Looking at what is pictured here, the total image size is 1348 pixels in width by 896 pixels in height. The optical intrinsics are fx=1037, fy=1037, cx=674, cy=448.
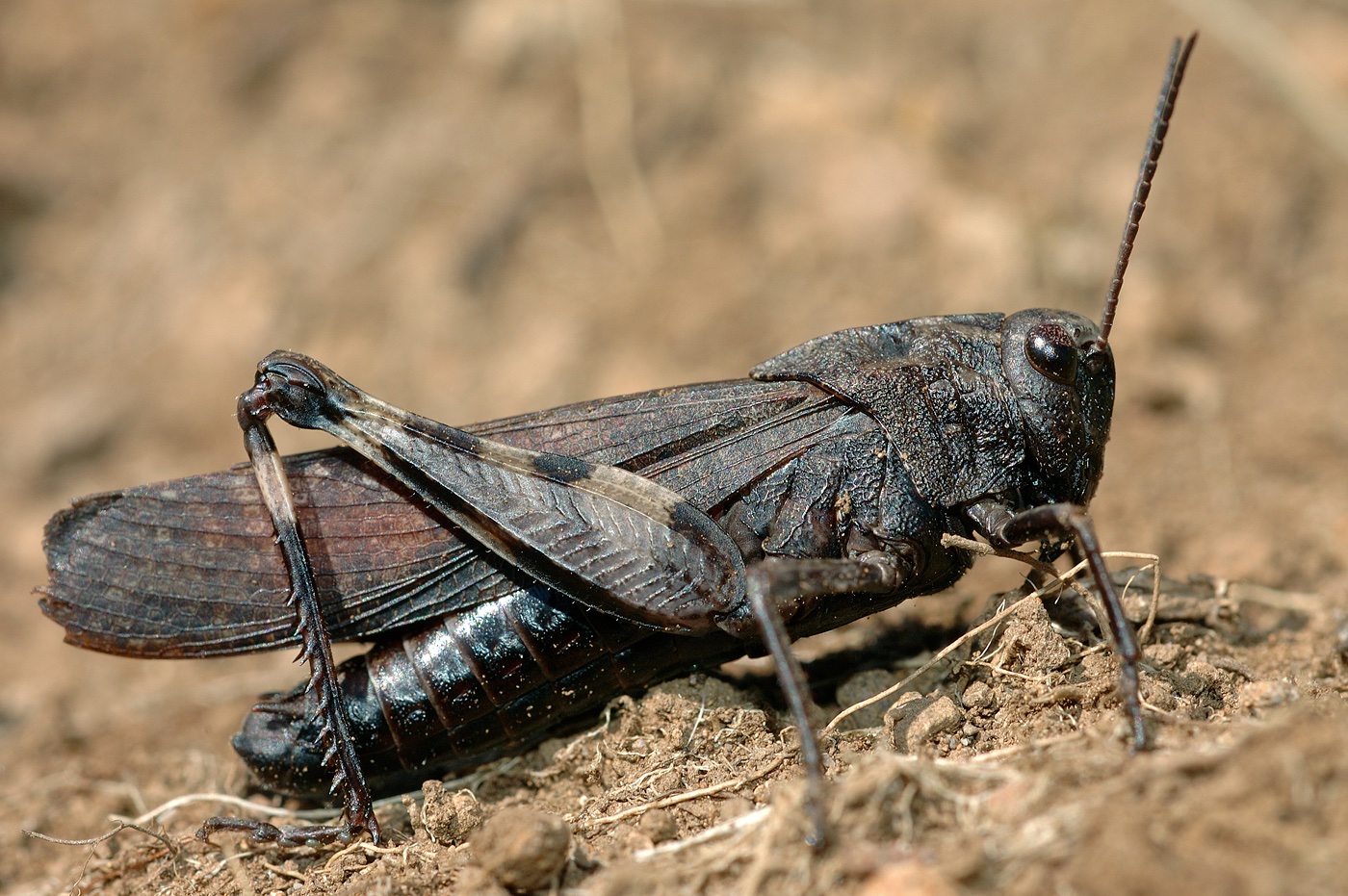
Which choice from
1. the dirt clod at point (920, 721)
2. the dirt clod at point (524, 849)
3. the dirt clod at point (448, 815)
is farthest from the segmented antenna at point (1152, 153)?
the dirt clod at point (448, 815)

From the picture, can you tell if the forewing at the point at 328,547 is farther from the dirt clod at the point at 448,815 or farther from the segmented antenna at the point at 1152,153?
the segmented antenna at the point at 1152,153

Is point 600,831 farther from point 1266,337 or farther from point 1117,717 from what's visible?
point 1266,337

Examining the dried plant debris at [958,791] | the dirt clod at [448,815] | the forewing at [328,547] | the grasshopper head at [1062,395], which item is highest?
the forewing at [328,547]

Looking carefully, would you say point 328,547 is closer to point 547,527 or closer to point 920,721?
point 547,527

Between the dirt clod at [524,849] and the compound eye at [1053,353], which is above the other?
the compound eye at [1053,353]

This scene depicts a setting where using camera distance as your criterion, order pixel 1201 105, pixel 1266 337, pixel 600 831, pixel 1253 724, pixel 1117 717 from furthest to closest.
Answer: pixel 1201 105 → pixel 1266 337 → pixel 600 831 → pixel 1117 717 → pixel 1253 724

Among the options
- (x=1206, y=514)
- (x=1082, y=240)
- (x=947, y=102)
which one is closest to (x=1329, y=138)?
(x=1082, y=240)

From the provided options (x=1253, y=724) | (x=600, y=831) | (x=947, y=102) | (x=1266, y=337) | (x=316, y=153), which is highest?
(x=316, y=153)

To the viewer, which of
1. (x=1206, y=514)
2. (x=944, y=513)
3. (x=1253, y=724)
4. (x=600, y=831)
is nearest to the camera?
(x=1253, y=724)
